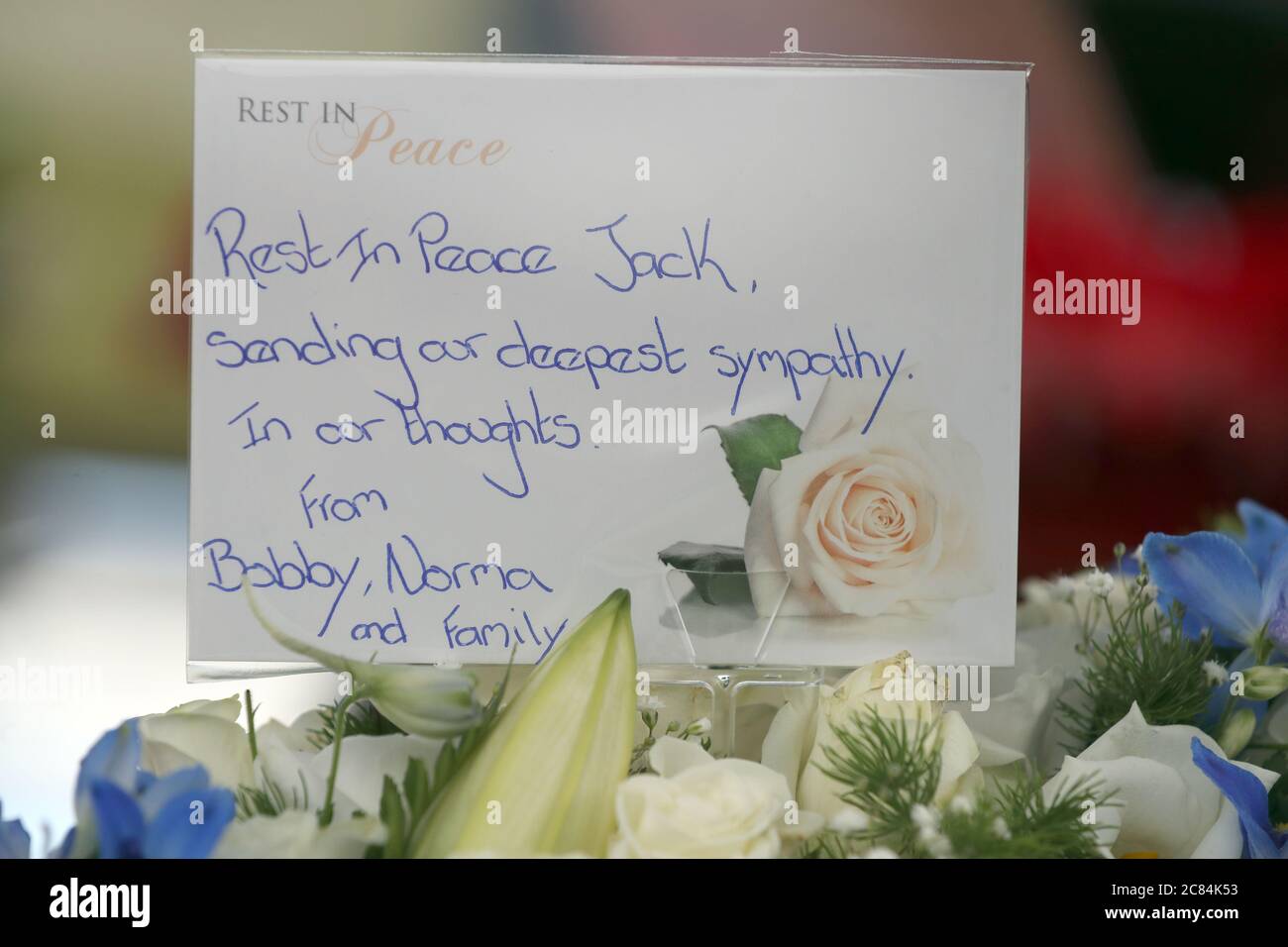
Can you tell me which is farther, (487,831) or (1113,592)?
(1113,592)

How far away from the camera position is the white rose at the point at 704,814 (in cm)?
52

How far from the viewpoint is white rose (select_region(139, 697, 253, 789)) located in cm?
57

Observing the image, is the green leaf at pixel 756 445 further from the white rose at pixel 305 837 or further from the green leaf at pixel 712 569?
the white rose at pixel 305 837

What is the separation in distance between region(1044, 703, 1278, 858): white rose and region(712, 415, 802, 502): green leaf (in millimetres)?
234

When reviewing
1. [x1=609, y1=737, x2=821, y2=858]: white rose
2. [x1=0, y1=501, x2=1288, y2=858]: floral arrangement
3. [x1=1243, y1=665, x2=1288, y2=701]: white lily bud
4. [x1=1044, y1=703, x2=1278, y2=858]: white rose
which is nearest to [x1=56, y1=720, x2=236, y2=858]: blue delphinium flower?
[x1=0, y1=501, x2=1288, y2=858]: floral arrangement

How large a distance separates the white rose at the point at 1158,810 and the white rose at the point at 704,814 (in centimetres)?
16

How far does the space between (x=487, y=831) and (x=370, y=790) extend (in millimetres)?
70

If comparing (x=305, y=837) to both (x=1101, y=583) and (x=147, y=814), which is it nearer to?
(x=147, y=814)

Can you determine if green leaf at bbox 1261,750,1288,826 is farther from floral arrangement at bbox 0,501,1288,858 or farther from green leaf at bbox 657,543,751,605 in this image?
green leaf at bbox 657,543,751,605

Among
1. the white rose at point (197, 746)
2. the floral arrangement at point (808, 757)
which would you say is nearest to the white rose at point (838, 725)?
the floral arrangement at point (808, 757)
